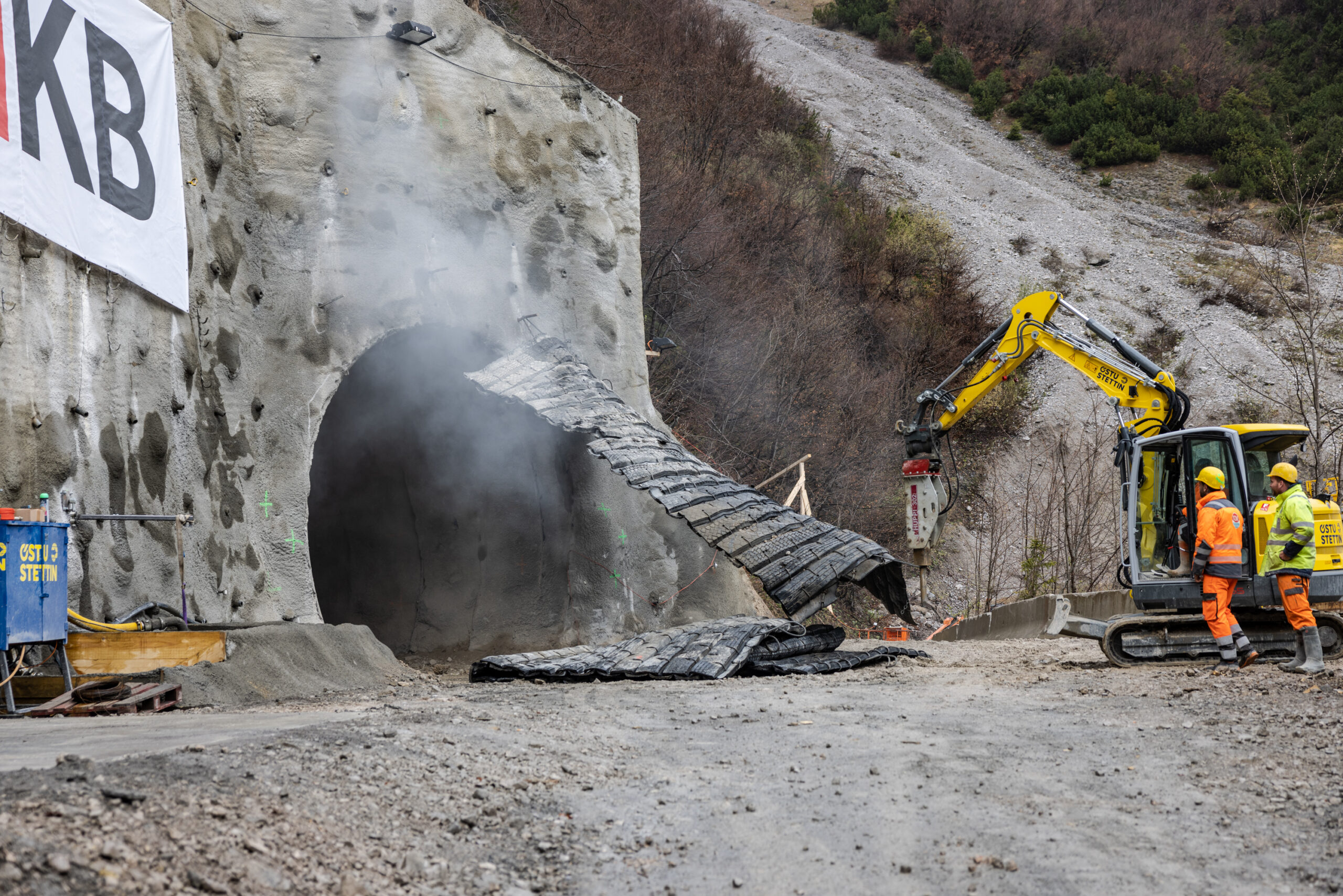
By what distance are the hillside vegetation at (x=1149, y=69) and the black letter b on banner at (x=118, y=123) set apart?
107ft

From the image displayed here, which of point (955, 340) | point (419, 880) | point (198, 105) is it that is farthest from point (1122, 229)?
point (419, 880)

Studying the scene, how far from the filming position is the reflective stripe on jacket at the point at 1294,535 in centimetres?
908

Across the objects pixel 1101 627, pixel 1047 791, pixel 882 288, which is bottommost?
pixel 1101 627

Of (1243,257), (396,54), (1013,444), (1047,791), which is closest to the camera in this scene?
(1047,791)

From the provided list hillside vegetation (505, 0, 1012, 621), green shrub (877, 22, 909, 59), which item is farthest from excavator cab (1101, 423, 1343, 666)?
green shrub (877, 22, 909, 59)

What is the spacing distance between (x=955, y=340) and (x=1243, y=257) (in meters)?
10.4

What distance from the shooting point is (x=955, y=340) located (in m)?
29.3

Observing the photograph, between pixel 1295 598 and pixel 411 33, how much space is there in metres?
10.2

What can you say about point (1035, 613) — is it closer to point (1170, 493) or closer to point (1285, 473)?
point (1170, 493)

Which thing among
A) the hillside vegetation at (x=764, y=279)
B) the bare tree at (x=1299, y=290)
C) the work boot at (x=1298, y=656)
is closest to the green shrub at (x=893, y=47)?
the hillside vegetation at (x=764, y=279)

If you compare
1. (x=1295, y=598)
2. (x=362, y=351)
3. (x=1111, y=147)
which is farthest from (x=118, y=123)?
(x=1111, y=147)

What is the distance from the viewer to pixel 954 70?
43219mm

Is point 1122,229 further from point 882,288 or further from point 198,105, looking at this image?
point 198,105

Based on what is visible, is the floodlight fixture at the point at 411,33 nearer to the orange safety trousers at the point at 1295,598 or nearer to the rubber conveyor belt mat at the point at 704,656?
the rubber conveyor belt mat at the point at 704,656
